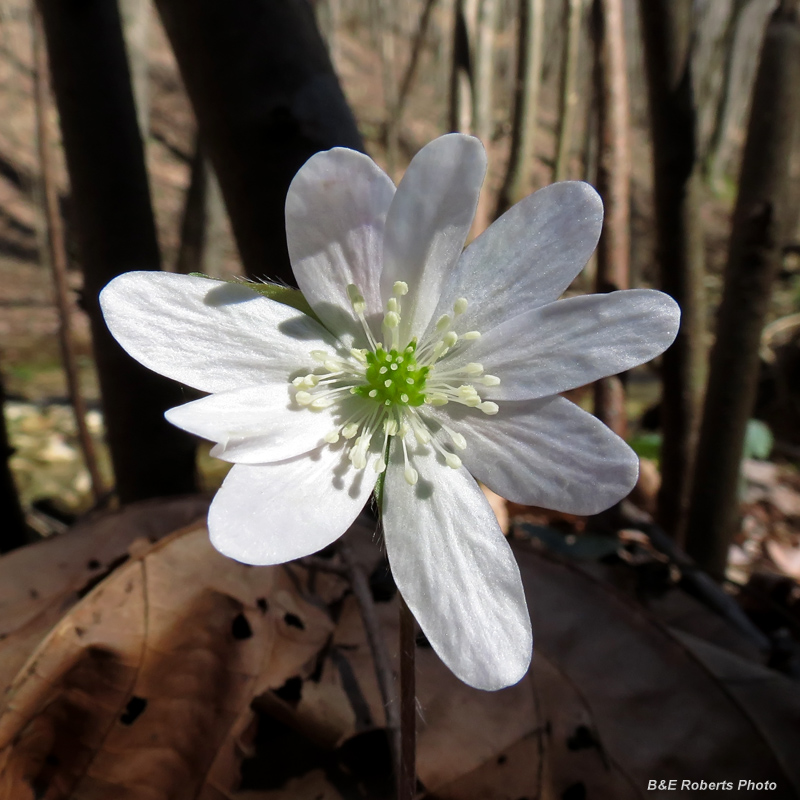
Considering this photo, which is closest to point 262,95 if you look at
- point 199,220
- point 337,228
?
point 337,228

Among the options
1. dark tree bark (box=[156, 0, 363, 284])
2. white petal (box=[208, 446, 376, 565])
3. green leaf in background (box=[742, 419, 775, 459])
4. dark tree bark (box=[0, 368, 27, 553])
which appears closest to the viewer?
white petal (box=[208, 446, 376, 565])

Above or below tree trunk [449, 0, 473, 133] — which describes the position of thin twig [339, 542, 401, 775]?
below

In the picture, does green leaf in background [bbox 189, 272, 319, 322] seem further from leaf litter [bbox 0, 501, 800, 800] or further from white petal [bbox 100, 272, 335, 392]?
leaf litter [bbox 0, 501, 800, 800]

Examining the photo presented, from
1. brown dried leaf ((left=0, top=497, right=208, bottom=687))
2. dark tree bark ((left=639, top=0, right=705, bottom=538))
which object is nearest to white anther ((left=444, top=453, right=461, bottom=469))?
brown dried leaf ((left=0, top=497, right=208, bottom=687))

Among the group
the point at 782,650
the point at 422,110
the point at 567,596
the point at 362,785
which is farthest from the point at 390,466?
the point at 422,110

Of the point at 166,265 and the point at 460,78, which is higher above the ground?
the point at 460,78

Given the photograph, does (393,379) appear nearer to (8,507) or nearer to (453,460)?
(453,460)
